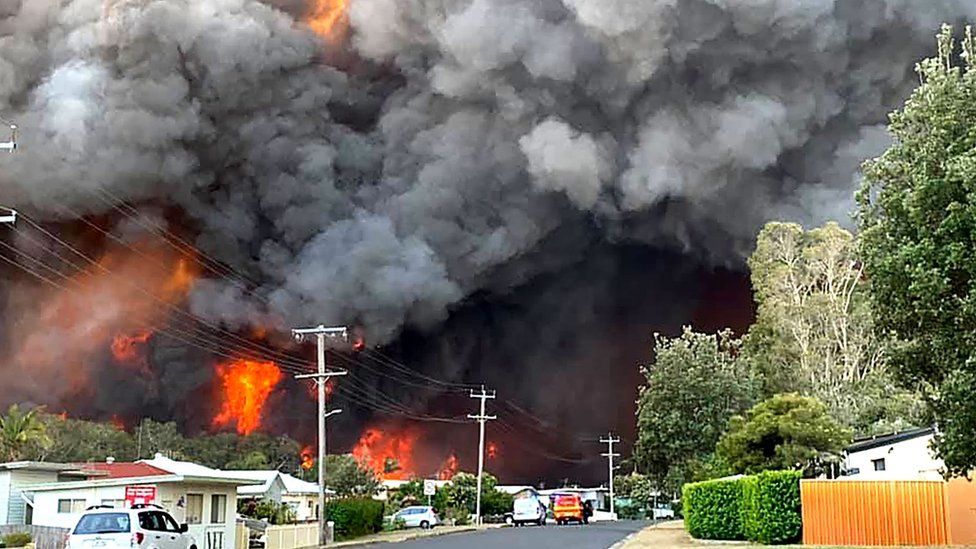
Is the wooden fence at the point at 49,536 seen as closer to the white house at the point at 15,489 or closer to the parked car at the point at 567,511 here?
the white house at the point at 15,489

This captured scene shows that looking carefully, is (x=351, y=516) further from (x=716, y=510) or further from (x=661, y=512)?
(x=661, y=512)

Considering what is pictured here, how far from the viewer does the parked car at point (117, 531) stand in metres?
22.7

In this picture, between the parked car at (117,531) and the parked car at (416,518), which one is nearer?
the parked car at (117,531)

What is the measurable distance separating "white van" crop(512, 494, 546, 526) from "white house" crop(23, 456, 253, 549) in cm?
2861

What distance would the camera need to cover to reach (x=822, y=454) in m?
41.1

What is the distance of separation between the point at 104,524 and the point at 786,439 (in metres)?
26.9

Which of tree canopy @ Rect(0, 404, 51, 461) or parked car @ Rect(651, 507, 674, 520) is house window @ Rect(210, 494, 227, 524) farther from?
parked car @ Rect(651, 507, 674, 520)

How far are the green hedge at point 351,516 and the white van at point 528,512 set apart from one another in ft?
40.6

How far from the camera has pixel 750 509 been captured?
31.2 meters

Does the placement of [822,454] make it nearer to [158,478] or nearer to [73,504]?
[158,478]

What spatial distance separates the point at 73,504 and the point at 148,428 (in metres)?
50.1

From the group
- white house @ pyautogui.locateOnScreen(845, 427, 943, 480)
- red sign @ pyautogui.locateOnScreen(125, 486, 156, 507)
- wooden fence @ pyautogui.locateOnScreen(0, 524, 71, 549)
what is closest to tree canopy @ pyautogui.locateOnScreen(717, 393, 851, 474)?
white house @ pyautogui.locateOnScreen(845, 427, 943, 480)

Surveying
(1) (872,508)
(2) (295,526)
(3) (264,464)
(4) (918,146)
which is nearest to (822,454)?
(1) (872,508)

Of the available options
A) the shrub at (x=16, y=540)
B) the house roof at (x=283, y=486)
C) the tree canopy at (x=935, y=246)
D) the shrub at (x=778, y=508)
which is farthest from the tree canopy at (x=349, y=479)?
the tree canopy at (x=935, y=246)
